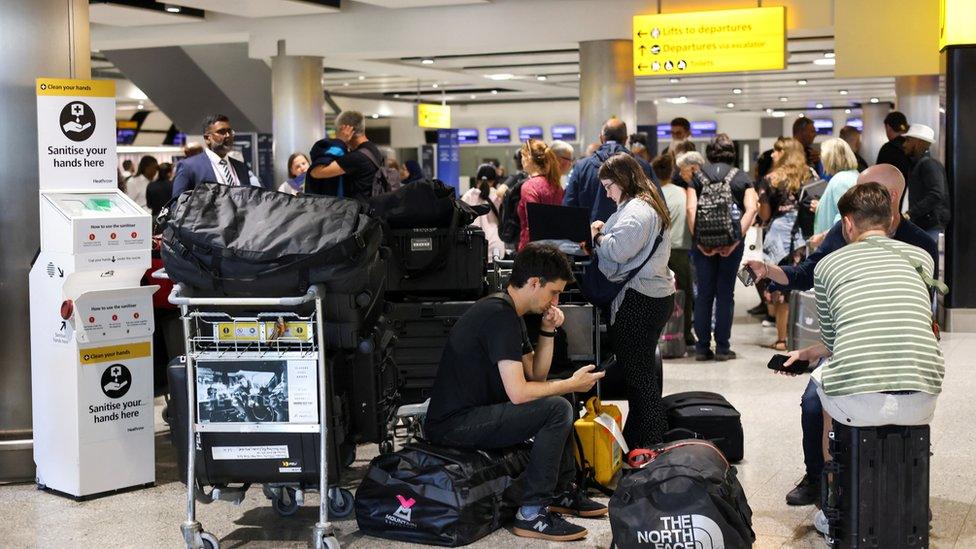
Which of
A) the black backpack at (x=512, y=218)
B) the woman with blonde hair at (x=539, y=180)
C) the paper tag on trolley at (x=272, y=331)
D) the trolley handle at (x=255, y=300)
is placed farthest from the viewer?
the black backpack at (x=512, y=218)

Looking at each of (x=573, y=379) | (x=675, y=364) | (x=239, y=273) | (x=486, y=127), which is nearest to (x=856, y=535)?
(x=573, y=379)

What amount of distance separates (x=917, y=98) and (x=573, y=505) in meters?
10.6

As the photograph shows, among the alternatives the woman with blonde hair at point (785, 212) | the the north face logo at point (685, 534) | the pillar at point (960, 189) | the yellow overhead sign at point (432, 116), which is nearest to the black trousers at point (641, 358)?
the the north face logo at point (685, 534)

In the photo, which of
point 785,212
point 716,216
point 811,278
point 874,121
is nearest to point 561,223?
point 811,278

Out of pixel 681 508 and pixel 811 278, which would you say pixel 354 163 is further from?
pixel 681 508

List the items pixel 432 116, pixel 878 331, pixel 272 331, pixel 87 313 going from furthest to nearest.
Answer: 1. pixel 432 116
2. pixel 87 313
3. pixel 272 331
4. pixel 878 331

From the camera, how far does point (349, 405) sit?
14.9 ft

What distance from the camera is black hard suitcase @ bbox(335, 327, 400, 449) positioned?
4.52m

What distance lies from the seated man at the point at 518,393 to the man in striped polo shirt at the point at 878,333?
39.7 inches

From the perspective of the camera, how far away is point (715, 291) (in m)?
8.67

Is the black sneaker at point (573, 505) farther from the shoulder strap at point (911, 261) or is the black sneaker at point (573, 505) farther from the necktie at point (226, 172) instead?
the necktie at point (226, 172)

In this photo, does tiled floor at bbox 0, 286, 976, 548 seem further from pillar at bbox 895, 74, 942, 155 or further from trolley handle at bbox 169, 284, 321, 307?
pillar at bbox 895, 74, 942, 155

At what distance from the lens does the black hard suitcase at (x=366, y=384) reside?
452cm

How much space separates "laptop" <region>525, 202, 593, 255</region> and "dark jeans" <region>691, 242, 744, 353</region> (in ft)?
9.49
